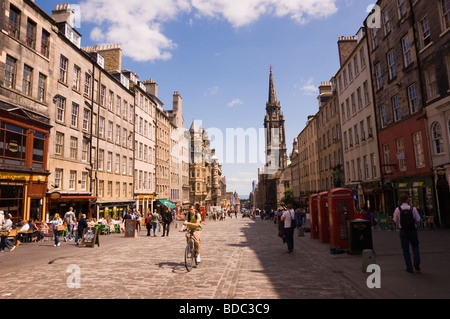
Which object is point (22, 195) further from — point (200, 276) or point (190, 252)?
point (200, 276)

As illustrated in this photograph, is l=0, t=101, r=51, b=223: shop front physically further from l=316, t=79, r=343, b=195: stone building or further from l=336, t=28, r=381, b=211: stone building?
l=316, t=79, r=343, b=195: stone building

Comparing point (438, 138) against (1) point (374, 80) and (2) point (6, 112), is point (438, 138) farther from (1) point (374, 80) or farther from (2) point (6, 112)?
(2) point (6, 112)

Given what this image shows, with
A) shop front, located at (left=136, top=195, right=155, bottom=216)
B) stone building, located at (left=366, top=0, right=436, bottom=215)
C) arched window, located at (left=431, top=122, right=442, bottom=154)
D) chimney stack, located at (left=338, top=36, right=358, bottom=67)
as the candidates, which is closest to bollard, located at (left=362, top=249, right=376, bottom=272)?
stone building, located at (left=366, top=0, right=436, bottom=215)

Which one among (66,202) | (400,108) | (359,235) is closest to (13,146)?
(66,202)

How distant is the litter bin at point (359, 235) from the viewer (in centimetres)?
1055

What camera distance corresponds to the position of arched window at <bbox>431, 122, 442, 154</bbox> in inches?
699

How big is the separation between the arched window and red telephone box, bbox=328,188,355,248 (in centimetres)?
948

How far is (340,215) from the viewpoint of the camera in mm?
12297

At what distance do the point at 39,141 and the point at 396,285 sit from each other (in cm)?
2275

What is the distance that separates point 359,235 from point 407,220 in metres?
3.09

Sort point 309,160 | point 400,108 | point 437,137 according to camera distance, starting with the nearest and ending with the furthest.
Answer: point 437,137 → point 400,108 → point 309,160

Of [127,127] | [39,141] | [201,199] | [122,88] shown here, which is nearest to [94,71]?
[122,88]

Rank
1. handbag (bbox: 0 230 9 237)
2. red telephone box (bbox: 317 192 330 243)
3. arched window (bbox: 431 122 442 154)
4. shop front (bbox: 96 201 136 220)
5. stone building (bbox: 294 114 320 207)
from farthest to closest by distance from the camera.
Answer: stone building (bbox: 294 114 320 207), shop front (bbox: 96 201 136 220), arched window (bbox: 431 122 442 154), red telephone box (bbox: 317 192 330 243), handbag (bbox: 0 230 9 237)

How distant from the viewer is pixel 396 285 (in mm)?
6625
